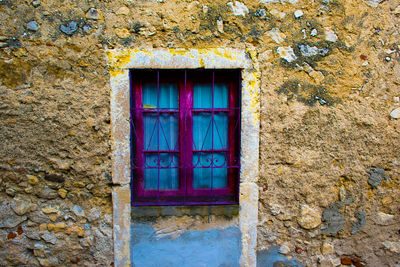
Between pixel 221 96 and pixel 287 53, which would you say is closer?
pixel 287 53

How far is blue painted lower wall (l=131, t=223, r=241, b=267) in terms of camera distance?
227cm

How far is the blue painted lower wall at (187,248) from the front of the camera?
227 centimetres

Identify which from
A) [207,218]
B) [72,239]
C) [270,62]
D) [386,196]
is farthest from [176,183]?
[386,196]

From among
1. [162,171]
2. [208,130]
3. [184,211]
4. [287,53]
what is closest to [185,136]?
[208,130]

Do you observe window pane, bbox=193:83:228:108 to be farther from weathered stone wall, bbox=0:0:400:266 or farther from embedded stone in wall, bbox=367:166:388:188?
embedded stone in wall, bbox=367:166:388:188

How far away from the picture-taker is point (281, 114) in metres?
2.23

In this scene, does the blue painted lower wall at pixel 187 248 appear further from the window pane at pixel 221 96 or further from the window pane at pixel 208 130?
the window pane at pixel 221 96

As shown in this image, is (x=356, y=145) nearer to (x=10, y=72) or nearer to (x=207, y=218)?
(x=207, y=218)

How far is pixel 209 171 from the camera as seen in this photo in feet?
8.02

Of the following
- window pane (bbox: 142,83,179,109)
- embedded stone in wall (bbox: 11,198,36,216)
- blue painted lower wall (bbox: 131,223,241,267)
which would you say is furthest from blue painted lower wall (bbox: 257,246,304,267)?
embedded stone in wall (bbox: 11,198,36,216)

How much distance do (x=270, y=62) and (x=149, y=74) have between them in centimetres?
100

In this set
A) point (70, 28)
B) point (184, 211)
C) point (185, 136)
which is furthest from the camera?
point (185, 136)

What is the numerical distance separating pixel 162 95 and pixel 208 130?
49cm

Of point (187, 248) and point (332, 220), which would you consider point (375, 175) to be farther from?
point (187, 248)
